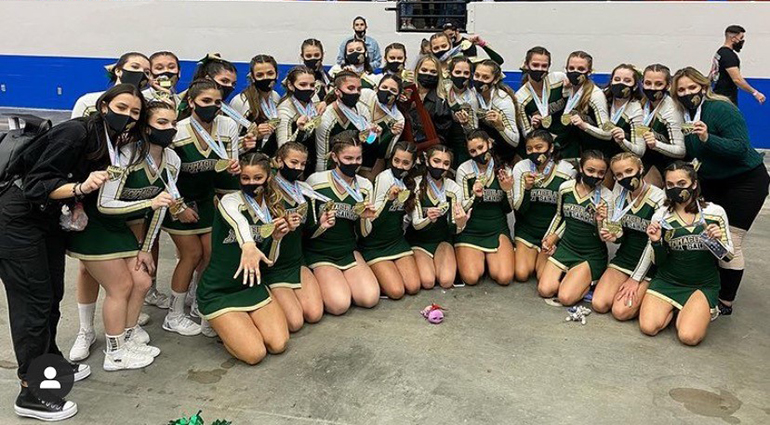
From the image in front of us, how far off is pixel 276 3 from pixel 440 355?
29.4 feet

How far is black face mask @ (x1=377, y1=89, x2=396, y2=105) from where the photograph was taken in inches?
201

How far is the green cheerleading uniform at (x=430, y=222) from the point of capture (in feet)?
16.6

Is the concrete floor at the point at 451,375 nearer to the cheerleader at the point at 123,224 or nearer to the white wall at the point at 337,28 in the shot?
the cheerleader at the point at 123,224

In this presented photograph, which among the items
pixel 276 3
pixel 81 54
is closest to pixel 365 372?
pixel 276 3

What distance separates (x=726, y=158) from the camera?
449 cm

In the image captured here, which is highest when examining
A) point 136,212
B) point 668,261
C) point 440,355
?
point 136,212

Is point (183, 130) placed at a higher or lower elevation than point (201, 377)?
higher

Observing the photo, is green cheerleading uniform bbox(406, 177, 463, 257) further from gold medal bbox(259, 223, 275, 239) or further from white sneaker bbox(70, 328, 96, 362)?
white sneaker bbox(70, 328, 96, 362)

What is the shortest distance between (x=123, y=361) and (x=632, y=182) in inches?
142

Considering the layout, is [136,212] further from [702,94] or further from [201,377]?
[702,94]

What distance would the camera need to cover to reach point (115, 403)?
3.49 metres

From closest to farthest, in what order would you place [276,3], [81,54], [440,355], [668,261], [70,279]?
1. [440,355]
2. [668,261]
3. [70,279]
4. [276,3]
5. [81,54]

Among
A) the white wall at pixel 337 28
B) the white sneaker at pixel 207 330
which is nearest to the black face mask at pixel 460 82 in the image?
the white sneaker at pixel 207 330

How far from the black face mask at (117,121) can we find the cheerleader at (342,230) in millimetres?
1578
